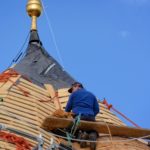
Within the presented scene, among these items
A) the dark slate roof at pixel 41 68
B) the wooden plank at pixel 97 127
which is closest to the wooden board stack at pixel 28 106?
the wooden plank at pixel 97 127

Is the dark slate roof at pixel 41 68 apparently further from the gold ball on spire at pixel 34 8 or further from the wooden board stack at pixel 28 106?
the gold ball on spire at pixel 34 8

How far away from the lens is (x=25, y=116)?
16359mm

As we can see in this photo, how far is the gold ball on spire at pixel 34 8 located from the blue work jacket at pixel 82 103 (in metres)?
9.73

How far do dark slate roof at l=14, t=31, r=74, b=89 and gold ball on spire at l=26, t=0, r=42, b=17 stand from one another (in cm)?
187

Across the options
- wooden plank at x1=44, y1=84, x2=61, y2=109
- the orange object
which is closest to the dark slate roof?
wooden plank at x1=44, y1=84, x2=61, y2=109

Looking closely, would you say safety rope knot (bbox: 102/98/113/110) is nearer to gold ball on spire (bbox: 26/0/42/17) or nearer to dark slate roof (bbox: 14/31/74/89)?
dark slate roof (bbox: 14/31/74/89)

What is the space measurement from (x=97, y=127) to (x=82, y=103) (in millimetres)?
859

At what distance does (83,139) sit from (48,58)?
8357 mm

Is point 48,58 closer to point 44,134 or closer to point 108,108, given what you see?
point 108,108

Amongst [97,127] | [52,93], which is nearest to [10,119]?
[97,127]

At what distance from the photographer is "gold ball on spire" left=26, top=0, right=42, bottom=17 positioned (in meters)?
24.8

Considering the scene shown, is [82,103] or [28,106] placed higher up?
[28,106]

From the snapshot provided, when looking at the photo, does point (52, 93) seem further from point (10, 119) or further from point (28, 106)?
point (10, 119)

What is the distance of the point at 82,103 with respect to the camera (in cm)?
1509
